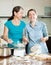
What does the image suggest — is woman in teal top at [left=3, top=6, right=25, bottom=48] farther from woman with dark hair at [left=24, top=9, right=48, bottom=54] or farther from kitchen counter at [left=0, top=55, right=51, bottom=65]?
kitchen counter at [left=0, top=55, right=51, bottom=65]

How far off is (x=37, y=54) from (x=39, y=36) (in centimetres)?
36

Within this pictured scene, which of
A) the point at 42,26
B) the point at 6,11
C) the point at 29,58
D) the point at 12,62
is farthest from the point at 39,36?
the point at 6,11

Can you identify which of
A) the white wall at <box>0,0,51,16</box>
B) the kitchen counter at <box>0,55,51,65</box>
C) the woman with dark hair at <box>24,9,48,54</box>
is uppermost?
the white wall at <box>0,0,51,16</box>

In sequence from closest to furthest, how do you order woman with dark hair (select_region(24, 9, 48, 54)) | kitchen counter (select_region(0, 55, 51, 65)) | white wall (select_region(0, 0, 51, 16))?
kitchen counter (select_region(0, 55, 51, 65)) → woman with dark hair (select_region(24, 9, 48, 54)) → white wall (select_region(0, 0, 51, 16))

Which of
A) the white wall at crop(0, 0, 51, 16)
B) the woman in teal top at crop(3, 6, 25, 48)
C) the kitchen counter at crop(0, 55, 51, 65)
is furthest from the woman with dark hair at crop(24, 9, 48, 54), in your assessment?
the white wall at crop(0, 0, 51, 16)

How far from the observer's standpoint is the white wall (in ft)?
13.5


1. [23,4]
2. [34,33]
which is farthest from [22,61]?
[23,4]

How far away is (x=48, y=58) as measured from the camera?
1.93m

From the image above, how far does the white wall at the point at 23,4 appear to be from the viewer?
4.11 metres

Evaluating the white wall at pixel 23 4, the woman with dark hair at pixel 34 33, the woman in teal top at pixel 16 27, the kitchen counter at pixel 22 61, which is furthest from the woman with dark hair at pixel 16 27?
the white wall at pixel 23 4

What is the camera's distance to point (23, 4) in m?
4.17

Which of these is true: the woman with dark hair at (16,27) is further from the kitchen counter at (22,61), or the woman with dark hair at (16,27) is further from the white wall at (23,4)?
the white wall at (23,4)

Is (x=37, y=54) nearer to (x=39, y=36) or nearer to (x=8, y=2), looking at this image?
(x=39, y=36)

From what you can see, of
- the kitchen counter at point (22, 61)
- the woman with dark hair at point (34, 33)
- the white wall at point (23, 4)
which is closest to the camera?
the kitchen counter at point (22, 61)
